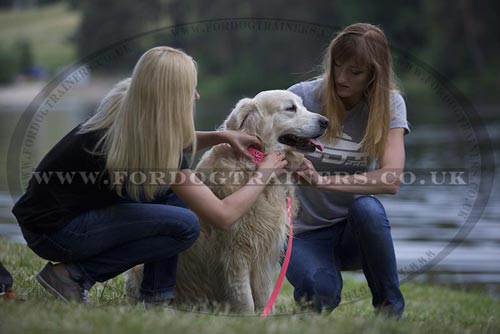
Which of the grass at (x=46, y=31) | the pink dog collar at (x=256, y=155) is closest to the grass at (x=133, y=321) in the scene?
the pink dog collar at (x=256, y=155)

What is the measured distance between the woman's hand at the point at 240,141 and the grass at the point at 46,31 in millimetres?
48646

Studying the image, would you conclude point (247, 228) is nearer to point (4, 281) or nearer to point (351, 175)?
point (351, 175)

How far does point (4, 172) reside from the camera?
54.6ft

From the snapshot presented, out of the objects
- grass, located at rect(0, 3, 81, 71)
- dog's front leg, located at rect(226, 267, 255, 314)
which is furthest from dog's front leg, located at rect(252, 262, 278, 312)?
grass, located at rect(0, 3, 81, 71)

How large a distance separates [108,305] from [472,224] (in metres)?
9.15

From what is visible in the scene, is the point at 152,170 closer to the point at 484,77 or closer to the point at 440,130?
the point at 440,130

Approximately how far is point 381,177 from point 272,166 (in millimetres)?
662

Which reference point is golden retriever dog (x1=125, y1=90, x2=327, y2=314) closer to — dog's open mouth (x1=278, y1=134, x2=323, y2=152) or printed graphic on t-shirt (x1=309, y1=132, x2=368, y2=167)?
dog's open mouth (x1=278, y1=134, x2=323, y2=152)

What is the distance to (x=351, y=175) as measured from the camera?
183 inches

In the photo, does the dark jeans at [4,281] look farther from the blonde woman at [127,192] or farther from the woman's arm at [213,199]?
the woman's arm at [213,199]

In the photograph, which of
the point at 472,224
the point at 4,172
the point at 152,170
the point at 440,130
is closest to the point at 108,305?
the point at 152,170

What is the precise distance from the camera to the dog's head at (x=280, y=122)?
4.66m

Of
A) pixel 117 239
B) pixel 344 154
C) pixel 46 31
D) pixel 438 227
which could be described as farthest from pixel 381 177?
pixel 46 31

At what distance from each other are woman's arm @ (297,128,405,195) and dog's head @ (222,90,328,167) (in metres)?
0.22
